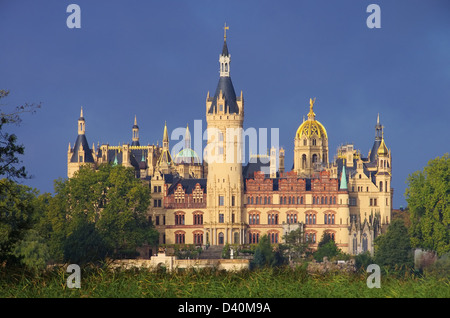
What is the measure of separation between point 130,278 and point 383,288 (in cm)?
978

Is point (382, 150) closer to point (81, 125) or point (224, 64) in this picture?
point (224, 64)

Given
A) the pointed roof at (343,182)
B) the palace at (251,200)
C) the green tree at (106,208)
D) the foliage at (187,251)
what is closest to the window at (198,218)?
the palace at (251,200)

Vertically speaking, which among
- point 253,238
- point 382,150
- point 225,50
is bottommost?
point 253,238

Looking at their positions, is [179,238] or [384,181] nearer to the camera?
[179,238]

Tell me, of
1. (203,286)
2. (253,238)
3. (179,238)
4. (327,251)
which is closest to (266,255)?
(327,251)

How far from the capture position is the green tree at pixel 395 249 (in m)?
118

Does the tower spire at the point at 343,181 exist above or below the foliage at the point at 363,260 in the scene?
above

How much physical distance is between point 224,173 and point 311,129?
2501cm

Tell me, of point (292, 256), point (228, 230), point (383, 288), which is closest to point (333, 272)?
point (383, 288)

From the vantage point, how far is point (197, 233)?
156 m

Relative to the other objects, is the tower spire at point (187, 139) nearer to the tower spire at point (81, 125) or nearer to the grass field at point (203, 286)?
the tower spire at point (81, 125)

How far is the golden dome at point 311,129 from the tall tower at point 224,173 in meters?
20.3

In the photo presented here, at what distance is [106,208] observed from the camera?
133125 mm

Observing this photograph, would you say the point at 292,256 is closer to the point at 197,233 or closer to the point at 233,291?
the point at 197,233
